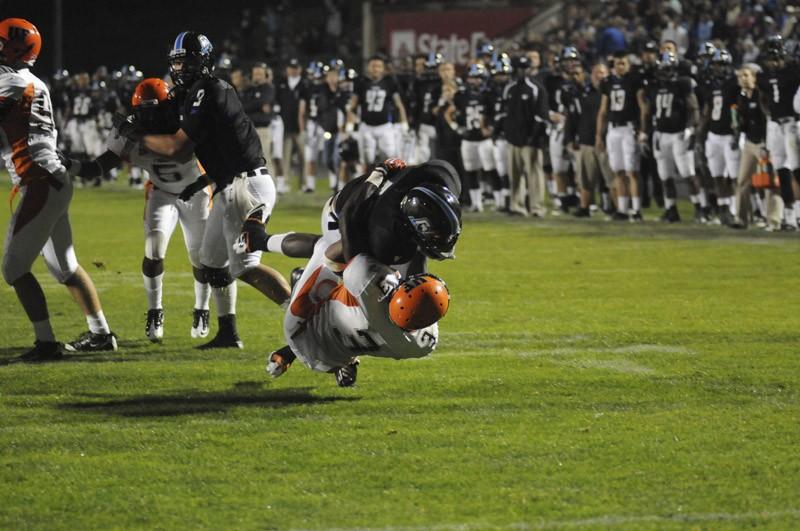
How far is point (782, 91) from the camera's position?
15.6 metres

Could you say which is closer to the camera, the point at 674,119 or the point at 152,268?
the point at 152,268

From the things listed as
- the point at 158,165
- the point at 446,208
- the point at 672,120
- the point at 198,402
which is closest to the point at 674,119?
the point at 672,120

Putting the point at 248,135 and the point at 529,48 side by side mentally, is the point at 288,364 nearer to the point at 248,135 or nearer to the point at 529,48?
the point at 248,135

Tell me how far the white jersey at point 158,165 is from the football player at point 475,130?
459 inches

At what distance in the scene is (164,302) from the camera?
1069 centimetres

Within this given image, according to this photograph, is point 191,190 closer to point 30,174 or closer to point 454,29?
point 30,174

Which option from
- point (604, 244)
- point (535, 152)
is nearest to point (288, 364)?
point (604, 244)

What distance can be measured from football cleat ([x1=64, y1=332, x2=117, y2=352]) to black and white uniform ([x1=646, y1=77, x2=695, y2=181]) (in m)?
10.3

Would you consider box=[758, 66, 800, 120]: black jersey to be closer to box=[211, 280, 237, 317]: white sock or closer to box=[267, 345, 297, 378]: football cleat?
box=[211, 280, 237, 317]: white sock

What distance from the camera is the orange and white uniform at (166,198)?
8.41m

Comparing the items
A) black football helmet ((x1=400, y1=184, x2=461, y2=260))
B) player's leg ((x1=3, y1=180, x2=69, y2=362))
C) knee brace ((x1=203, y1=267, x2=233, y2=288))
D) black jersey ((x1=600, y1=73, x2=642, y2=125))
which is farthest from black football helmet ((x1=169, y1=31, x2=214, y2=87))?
black jersey ((x1=600, y1=73, x2=642, y2=125))

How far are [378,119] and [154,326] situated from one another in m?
13.1

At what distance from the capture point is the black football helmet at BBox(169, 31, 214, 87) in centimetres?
802

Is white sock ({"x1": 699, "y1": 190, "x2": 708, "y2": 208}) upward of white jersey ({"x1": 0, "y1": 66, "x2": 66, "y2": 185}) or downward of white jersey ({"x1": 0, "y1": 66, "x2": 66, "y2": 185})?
downward
